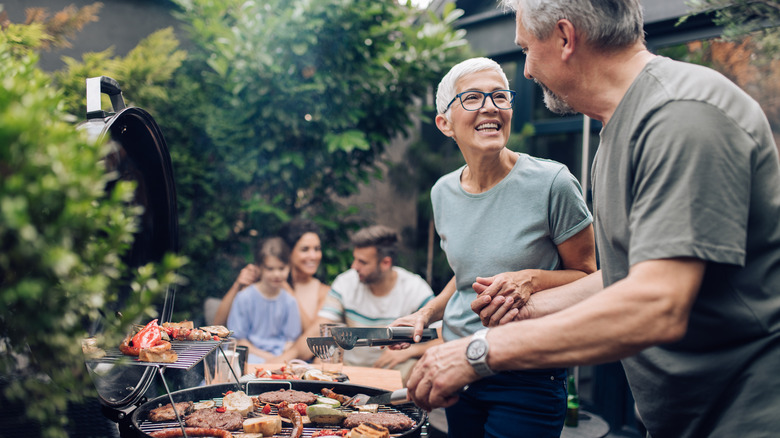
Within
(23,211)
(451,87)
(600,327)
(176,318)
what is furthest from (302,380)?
(176,318)

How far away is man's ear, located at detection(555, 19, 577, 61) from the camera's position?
136 cm

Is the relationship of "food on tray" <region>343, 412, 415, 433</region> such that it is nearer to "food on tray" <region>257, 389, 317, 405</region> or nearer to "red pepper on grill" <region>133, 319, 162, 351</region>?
"food on tray" <region>257, 389, 317, 405</region>

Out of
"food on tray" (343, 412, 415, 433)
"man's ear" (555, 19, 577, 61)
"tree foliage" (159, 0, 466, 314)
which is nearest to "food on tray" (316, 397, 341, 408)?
"food on tray" (343, 412, 415, 433)

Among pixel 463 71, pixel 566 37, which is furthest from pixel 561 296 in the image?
pixel 463 71

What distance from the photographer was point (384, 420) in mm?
1888

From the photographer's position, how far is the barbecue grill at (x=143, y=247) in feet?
5.39

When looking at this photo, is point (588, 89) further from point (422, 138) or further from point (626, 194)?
point (422, 138)

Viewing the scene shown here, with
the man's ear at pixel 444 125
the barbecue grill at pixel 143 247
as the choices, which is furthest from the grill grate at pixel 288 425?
the man's ear at pixel 444 125

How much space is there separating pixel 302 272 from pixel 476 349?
140 inches

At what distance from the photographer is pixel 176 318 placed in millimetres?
4484

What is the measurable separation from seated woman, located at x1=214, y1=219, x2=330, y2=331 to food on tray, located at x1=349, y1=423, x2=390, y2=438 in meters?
2.82

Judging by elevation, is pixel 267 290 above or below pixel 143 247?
below

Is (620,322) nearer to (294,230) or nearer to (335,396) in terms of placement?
(335,396)

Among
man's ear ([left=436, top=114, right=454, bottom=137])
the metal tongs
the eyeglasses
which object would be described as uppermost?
the eyeglasses
